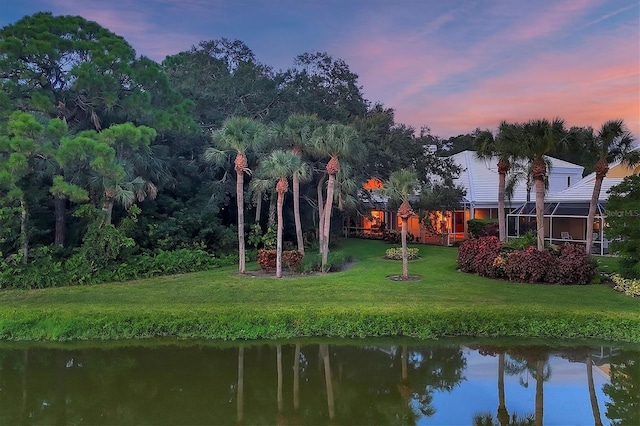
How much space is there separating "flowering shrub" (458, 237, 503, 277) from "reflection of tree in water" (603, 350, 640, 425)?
5.83 meters

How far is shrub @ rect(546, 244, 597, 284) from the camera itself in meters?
13.4

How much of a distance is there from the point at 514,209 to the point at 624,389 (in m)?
19.3

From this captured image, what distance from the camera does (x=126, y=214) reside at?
1780 centimetres

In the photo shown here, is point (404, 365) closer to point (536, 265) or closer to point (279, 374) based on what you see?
point (279, 374)

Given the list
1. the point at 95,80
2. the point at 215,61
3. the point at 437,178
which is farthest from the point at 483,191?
the point at 95,80

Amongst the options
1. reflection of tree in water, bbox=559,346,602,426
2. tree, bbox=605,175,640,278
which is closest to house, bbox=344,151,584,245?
tree, bbox=605,175,640,278

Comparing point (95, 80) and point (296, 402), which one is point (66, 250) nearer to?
point (95, 80)

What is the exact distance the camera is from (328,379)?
776 cm

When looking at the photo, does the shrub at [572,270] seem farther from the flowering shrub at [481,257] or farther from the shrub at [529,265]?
the flowering shrub at [481,257]

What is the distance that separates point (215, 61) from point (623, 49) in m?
23.4

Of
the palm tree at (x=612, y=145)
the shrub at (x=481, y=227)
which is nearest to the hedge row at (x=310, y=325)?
the palm tree at (x=612, y=145)

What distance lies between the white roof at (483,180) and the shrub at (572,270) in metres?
12.2

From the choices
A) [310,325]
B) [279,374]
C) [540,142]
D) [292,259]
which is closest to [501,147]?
[540,142]

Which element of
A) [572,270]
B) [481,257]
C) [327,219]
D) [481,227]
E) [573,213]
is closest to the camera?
[572,270]
